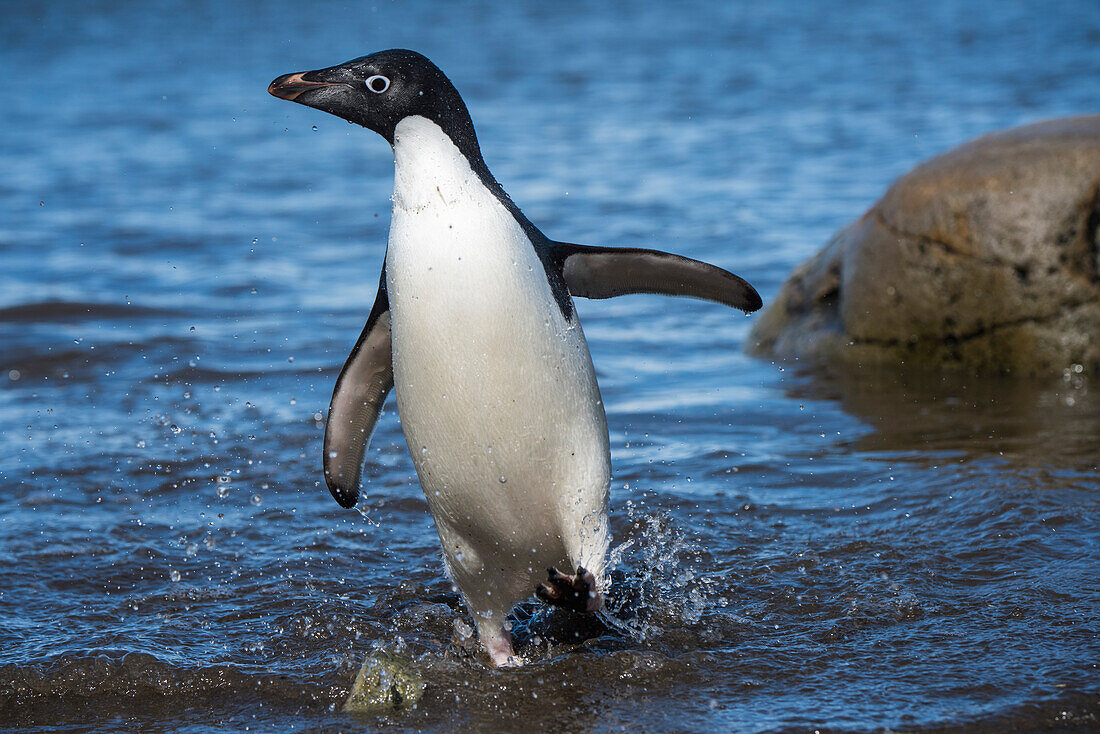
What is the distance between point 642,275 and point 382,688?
47.0 inches

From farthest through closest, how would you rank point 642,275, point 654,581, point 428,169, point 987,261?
1. point 987,261
2. point 654,581
3. point 642,275
4. point 428,169

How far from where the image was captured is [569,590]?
289 cm

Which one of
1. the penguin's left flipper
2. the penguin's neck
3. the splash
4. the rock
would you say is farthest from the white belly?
the rock

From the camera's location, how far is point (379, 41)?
19219mm

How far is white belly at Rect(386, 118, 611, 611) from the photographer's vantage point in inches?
112

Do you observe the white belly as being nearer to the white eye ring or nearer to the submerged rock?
the white eye ring

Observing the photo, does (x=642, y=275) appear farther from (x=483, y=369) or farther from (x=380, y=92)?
(x=380, y=92)

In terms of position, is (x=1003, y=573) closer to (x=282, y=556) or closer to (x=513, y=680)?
(x=513, y=680)

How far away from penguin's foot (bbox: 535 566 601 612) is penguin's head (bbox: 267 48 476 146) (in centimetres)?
103

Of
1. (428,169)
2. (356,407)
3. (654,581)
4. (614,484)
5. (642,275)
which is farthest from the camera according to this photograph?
(614,484)

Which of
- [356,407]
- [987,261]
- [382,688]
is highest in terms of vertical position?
[987,261]

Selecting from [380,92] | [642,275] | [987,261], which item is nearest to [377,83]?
[380,92]

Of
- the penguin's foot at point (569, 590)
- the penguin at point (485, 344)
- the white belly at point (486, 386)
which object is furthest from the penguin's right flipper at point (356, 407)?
the penguin's foot at point (569, 590)

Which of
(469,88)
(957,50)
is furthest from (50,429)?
(957,50)
